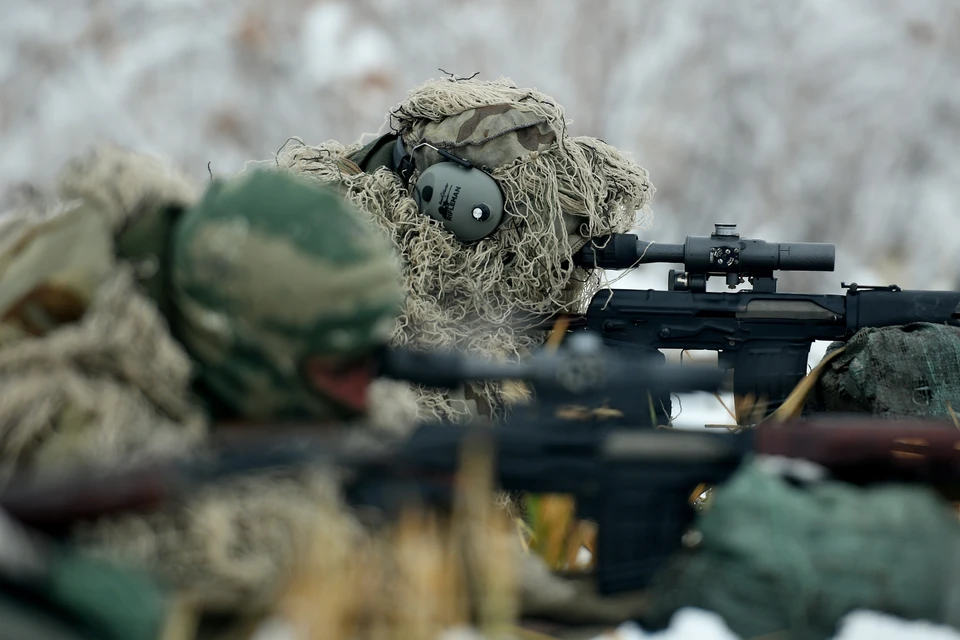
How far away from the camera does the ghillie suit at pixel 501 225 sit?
2447 mm

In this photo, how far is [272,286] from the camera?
1.28 metres

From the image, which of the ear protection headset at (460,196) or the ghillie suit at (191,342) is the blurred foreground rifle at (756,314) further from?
the ghillie suit at (191,342)

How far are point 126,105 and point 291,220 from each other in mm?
4445

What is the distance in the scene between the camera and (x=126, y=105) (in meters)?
5.36

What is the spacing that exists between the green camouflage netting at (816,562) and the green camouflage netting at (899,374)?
122cm

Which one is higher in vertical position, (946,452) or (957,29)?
(957,29)

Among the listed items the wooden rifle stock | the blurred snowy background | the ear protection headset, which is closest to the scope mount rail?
the ear protection headset

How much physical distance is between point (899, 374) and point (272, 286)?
190 centimetres

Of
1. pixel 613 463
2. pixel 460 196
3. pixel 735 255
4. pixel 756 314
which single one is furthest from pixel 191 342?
pixel 756 314

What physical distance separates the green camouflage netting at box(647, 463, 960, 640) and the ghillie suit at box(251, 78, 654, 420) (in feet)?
3.34

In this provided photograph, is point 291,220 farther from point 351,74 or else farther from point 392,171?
point 351,74

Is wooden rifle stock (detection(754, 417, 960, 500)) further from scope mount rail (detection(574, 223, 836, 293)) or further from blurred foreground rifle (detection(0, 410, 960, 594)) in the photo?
scope mount rail (detection(574, 223, 836, 293))

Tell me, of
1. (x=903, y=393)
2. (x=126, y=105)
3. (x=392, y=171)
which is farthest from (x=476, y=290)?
(x=126, y=105)

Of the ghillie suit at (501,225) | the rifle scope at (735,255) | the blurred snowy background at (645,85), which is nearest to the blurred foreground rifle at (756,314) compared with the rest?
the rifle scope at (735,255)
